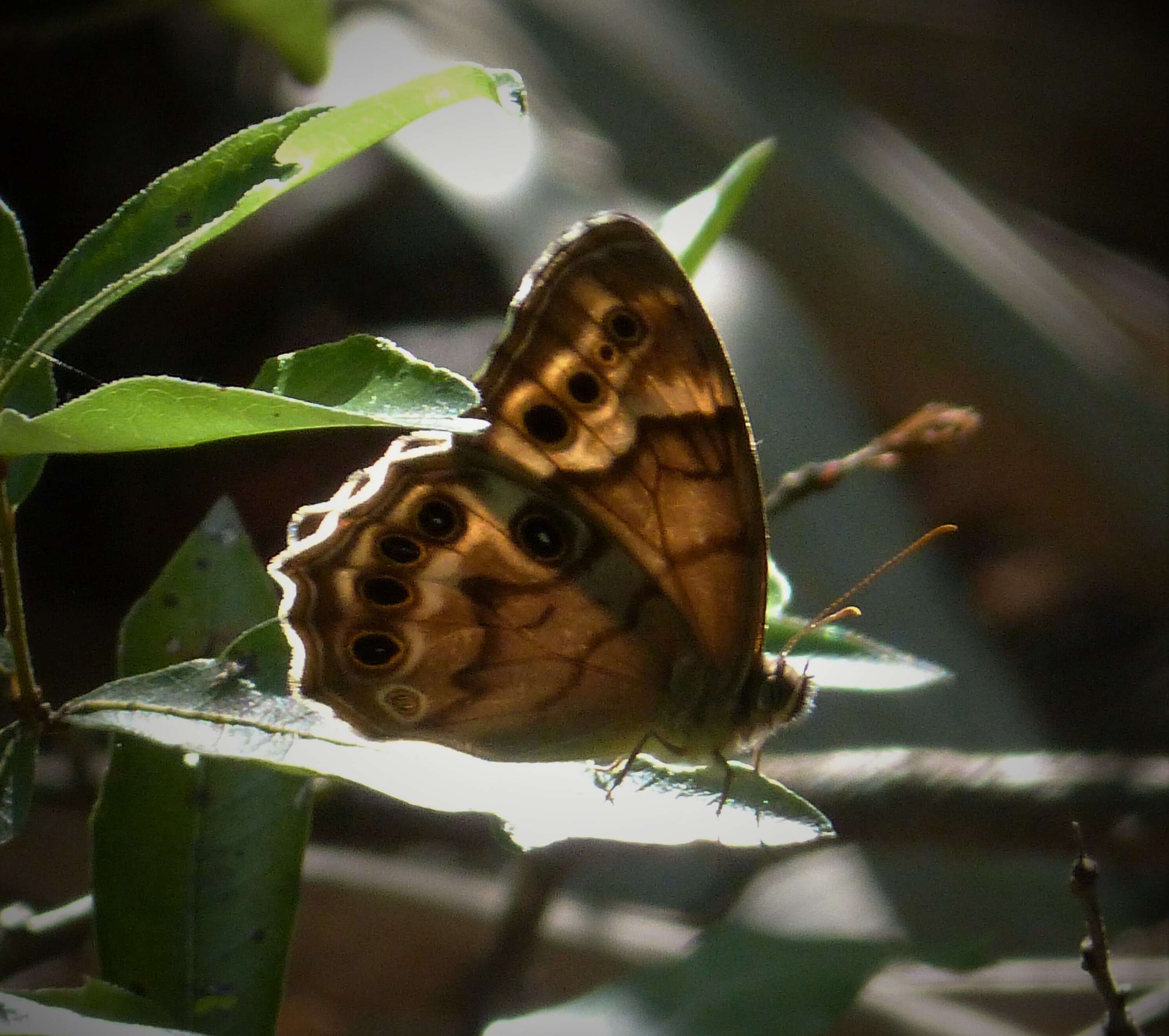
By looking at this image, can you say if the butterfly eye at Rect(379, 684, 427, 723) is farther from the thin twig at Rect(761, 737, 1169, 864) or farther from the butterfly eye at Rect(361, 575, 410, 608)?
the thin twig at Rect(761, 737, 1169, 864)

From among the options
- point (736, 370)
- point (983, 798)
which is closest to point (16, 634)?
point (983, 798)

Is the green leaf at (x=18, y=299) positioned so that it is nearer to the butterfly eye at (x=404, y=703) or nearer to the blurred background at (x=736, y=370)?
the butterfly eye at (x=404, y=703)

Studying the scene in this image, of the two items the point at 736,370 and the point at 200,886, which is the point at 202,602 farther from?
the point at 736,370

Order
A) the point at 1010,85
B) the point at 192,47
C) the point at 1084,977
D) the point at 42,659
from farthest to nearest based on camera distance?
the point at 1010,85 → the point at 192,47 → the point at 42,659 → the point at 1084,977

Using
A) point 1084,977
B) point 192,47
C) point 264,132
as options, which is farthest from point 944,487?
point 264,132

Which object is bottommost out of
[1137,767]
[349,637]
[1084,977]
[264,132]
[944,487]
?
[1084,977]

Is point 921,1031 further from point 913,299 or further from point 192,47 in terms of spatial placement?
point 192,47

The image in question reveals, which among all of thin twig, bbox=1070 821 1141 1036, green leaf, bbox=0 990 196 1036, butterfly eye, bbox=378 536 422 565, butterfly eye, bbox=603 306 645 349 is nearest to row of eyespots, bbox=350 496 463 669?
butterfly eye, bbox=378 536 422 565
